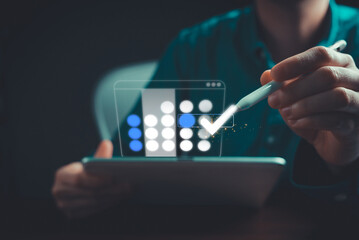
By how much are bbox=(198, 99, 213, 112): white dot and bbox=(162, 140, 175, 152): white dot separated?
0.22 ft

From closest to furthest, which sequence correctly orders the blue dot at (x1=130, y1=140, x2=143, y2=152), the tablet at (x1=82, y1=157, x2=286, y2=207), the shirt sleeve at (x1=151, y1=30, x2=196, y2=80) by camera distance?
the tablet at (x1=82, y1=157, x2=286, y2=207), the blue dot at (x1=130, y1=140, x2=143, y2=152), the shirt sleeve at (x1=151, y1=30, x2=196, y2=80)

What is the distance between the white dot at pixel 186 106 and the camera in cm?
32

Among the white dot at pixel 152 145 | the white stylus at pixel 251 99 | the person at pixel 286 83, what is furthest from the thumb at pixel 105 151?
the white stylus at pixel 251 99

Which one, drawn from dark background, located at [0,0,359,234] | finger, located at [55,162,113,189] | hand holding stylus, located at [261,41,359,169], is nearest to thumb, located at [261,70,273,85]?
hand holding stylus, located at [261,41,359,169]

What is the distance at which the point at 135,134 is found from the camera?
1.15 ft

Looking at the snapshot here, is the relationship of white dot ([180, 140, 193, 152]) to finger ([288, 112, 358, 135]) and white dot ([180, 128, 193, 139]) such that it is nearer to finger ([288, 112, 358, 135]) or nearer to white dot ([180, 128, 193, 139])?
white dot ([180, 128, 193, 139])

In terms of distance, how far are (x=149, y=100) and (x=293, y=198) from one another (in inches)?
10.0

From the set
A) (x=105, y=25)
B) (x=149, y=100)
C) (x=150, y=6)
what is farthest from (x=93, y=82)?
(x=149, y=100)

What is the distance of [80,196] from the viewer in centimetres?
32

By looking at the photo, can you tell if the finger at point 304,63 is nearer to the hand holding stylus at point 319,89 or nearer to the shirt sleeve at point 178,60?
the hand holding stylus at point 319,89

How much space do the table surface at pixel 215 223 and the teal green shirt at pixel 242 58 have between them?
2.9 inches

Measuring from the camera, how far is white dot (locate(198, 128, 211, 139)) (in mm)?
312

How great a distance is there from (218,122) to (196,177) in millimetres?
72

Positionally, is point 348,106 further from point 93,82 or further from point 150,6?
point 93,82
